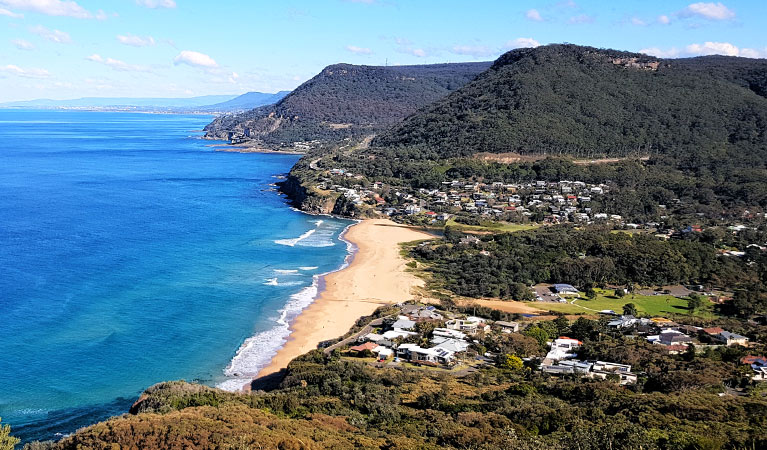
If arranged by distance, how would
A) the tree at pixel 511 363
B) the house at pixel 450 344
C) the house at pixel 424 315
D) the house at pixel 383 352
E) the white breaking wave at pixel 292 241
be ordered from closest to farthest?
the tree at pixel 511 363 < the house at pixel 383 352 < the house at pixel 450 344 < the house at pixel 424 315 < the white breaking wave at pixel 292 241

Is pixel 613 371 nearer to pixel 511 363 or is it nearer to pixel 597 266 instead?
pixel 511 363

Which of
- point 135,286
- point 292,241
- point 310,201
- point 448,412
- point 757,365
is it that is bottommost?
point 135,286

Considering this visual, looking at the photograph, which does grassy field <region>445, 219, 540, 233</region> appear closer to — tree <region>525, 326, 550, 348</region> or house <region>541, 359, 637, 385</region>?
tree <region>525, 326, 550, 348</region>

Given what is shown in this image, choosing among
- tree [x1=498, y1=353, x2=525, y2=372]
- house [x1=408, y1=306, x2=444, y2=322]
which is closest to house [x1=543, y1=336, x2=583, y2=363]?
tree [x1=498, y1=353, x2=525, y2=372]

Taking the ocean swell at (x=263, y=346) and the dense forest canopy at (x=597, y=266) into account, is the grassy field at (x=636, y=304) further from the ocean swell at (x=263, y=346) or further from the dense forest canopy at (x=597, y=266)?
the ocean swell at (x=263, y=346)

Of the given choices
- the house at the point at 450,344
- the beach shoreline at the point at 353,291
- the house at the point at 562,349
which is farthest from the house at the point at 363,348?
the house at the point at 562,349

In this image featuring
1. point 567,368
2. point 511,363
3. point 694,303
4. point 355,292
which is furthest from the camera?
point 355,292

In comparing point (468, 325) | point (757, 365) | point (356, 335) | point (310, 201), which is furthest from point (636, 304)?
point (310, 201)

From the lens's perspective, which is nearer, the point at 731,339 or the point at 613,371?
the point at 613,371
